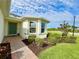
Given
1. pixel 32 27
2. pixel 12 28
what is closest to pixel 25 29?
pixel 32 27

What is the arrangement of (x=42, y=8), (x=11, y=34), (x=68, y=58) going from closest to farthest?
1. (x=68, y=58)
2. (x=11, y=34)
3. (x=42, y=8)

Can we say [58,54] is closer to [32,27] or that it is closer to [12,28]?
[32,27]

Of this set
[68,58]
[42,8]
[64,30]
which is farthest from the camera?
[42,8]

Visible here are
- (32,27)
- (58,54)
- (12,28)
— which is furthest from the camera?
(12,28)

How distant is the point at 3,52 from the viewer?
780 centimetres

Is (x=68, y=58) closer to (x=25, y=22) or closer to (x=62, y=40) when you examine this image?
(x=62, y=40)

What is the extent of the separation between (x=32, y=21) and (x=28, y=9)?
60.4ft

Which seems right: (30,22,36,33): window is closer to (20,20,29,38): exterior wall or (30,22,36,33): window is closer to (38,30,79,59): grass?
(20,20,29,38): exterior wall

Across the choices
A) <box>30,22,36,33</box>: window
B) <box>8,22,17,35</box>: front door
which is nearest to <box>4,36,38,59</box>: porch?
<box>30,22,36,33</box>: window

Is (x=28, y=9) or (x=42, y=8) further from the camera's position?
(x=42, y=8)

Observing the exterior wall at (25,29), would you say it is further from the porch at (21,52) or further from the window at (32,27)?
the porch at (21,52)

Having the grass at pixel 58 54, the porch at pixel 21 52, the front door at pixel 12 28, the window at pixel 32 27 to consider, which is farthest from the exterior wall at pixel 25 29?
the grass at pixel 58 54

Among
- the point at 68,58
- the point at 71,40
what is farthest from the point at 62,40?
the point at 68,58

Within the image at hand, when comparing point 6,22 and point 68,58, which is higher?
point 6,22
